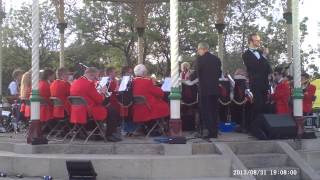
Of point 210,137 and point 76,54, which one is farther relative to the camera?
point 76,54

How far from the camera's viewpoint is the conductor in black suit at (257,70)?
38.3 feet

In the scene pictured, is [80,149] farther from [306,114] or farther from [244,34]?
[244,34]

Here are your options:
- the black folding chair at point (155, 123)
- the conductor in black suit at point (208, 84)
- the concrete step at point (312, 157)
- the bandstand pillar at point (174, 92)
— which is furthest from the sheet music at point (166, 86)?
the concrete step at point (312, 157)

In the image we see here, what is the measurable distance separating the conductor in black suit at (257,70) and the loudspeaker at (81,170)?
4.33 m

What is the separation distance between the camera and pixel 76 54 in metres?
42.7

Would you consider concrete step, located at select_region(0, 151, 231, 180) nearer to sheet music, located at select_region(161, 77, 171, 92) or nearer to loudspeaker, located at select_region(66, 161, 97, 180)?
loudspeaker, located at select_region(66, 161, 97, 180)

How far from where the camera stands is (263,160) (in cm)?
1012

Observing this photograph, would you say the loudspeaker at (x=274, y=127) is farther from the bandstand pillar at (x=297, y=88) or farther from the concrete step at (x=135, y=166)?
the concrete step at (x=135, y=166)

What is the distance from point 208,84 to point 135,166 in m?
2.62

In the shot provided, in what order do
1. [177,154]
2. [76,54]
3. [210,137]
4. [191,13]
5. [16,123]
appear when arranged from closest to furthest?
[177,154]
[210,137]
[16,123]
[191,13]
[76,54]

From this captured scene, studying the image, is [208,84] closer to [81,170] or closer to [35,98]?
[81,170]

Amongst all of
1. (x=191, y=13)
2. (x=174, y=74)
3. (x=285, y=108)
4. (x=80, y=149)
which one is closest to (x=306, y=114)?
(x=285, y=108)

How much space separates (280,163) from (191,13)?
25.7 metres

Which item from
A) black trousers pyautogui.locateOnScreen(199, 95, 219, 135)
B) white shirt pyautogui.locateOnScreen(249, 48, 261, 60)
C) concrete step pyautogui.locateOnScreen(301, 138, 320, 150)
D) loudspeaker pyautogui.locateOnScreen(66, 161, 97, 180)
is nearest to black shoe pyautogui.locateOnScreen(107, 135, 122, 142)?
loudspeaker pyautogui.locateOnScreen(66, 161, 97, 180)
